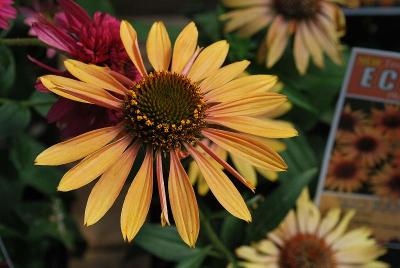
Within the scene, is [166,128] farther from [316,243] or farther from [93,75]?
[316,243]

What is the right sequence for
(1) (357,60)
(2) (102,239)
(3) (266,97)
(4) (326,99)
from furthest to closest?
(2) (102,239) < (4) (326,99) < (1) (357,60) < (3) (266,97)

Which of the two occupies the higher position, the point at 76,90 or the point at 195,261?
the point at 76,90

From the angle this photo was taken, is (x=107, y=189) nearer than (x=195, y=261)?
Yes

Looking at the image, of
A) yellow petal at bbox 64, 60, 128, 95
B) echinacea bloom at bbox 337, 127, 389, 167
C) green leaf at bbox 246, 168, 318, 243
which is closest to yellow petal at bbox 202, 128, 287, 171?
yellow petal at bbox 64, 60, 128, 95

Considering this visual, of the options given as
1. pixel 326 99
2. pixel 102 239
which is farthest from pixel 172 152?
pixel 102 239

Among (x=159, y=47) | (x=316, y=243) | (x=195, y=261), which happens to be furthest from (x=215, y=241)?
(x=159, y=47)

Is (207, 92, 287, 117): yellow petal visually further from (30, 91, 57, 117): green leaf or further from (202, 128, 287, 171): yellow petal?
(30, 91, 57, 117): green leaf

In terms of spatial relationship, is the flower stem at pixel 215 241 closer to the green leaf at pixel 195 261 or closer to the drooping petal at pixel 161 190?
the green leaf at pixel 195 261

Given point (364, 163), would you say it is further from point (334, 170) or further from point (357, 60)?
point (357, 60)
